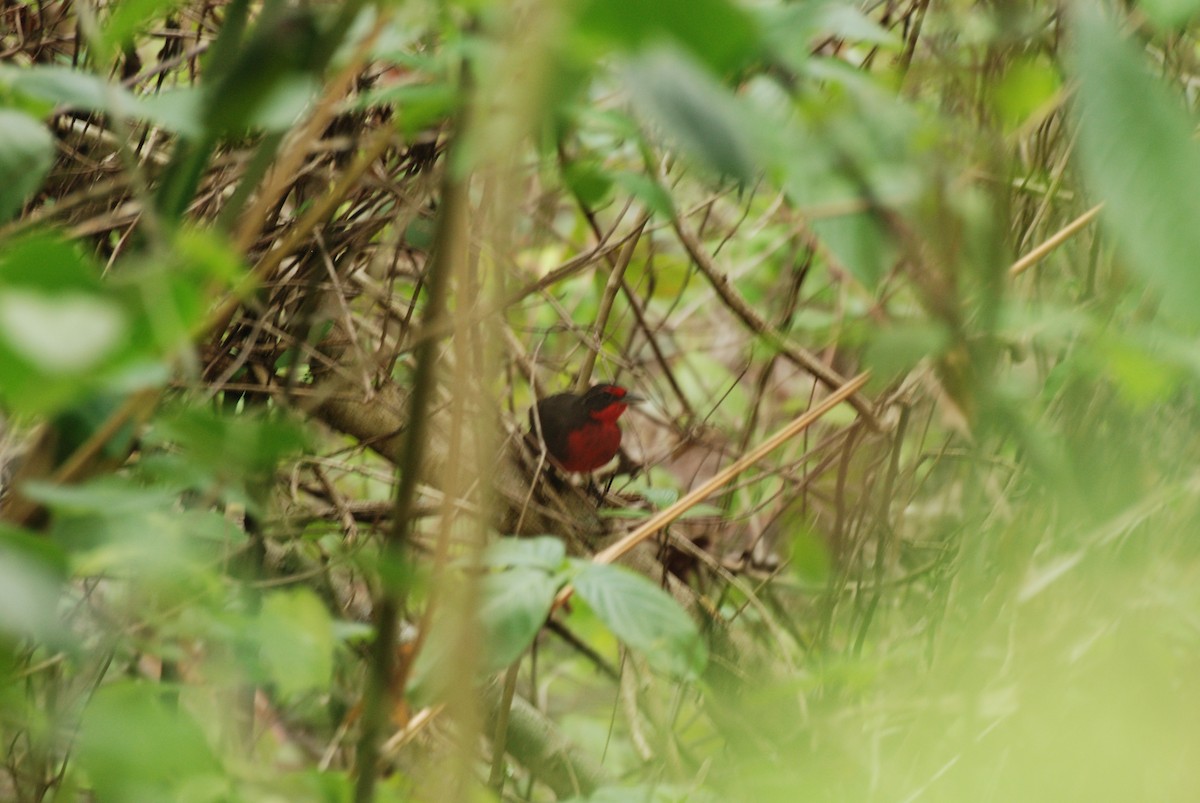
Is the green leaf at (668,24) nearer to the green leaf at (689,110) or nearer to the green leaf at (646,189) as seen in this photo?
the green leaf at (689,110)

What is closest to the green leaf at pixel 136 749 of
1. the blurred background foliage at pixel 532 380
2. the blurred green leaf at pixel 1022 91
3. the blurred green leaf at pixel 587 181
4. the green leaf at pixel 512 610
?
the blurred background foliage at pixel 532 380

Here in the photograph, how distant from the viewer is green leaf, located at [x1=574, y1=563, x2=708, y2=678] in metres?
1.11

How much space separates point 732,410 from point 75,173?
2471mm

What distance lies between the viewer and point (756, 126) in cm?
72

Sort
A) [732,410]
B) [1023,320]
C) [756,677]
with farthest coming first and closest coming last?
[732,410], [756,677], [1023,320]

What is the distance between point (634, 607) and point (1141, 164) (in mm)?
714

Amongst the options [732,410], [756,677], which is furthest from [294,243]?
→ [732,410]

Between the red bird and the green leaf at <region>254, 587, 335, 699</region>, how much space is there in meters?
A: 1.98

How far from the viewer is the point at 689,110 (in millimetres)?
592

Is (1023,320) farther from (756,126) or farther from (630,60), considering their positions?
(630,60)

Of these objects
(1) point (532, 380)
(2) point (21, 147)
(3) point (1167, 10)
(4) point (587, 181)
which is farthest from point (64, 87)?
(1) point (532, 380)

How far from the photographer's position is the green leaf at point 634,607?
3.66 ft

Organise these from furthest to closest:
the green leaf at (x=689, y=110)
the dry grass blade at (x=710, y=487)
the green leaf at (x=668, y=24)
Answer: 1. the dry grass blade at (x=710, y=487)
2. the green leaf at (x=689, y=110)
3. the green leaf at (x=668, y=24)

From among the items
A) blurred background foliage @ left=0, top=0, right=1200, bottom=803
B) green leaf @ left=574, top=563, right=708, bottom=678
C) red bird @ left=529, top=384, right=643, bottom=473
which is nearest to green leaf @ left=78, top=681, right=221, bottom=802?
blurred background foliage @ left=0, top=0, right=1200, bottom=803
